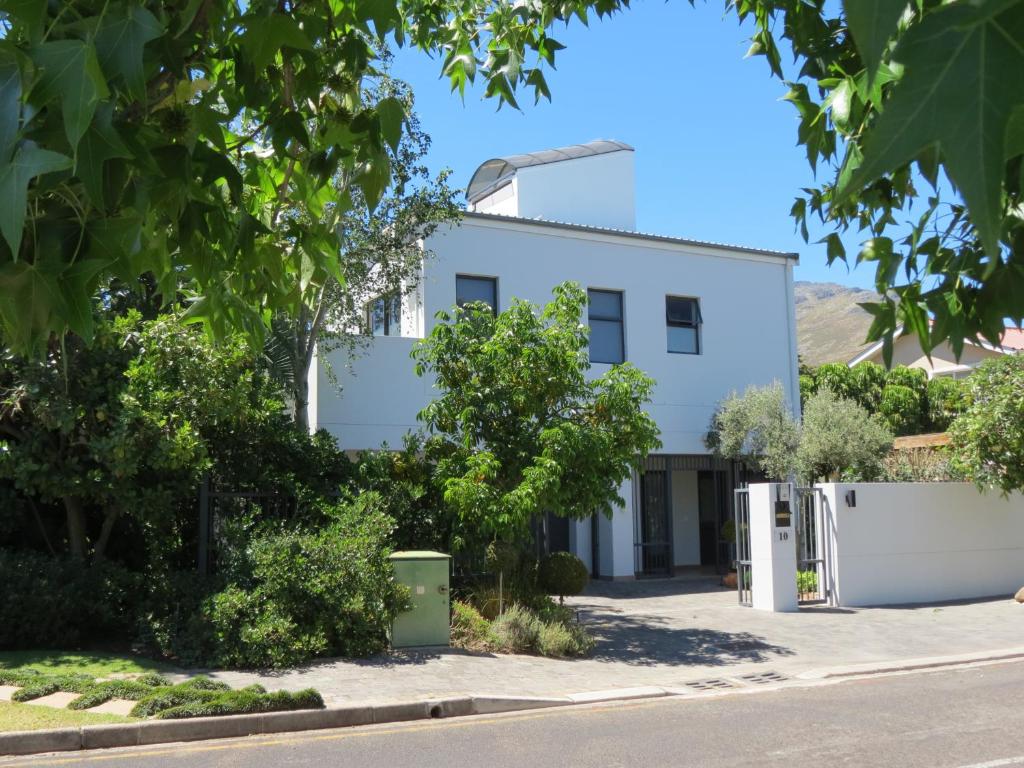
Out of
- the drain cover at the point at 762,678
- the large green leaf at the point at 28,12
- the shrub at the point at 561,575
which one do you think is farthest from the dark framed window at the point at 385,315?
the large green leaf at the point at 28,12

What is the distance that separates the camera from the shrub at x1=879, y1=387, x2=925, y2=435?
28.4 metres

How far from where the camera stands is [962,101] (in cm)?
124

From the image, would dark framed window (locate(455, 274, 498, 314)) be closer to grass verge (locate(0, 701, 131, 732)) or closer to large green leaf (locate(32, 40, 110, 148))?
grass verge (locate(0, 701, 131, 732))

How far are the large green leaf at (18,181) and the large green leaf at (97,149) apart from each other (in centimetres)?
36

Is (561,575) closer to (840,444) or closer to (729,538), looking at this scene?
(729,538)

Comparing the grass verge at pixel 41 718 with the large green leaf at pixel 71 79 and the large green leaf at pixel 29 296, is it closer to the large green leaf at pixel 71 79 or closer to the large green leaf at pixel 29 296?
the large green leaf at pixel 29 296

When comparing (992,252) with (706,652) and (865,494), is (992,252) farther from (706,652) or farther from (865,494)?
(865,494)

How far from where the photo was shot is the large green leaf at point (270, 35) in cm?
323

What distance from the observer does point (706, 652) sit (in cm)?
1327

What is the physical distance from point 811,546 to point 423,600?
893cm

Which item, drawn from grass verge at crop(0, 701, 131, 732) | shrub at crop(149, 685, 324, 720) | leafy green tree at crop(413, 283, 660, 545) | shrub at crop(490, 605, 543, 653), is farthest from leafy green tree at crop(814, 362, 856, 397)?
grass verge at crop(0, 701, 131, 732)

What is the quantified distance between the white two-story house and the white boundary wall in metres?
5.47

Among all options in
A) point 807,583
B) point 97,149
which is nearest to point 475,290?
point 807,583

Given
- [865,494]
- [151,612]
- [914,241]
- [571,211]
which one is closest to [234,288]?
[914,241]
